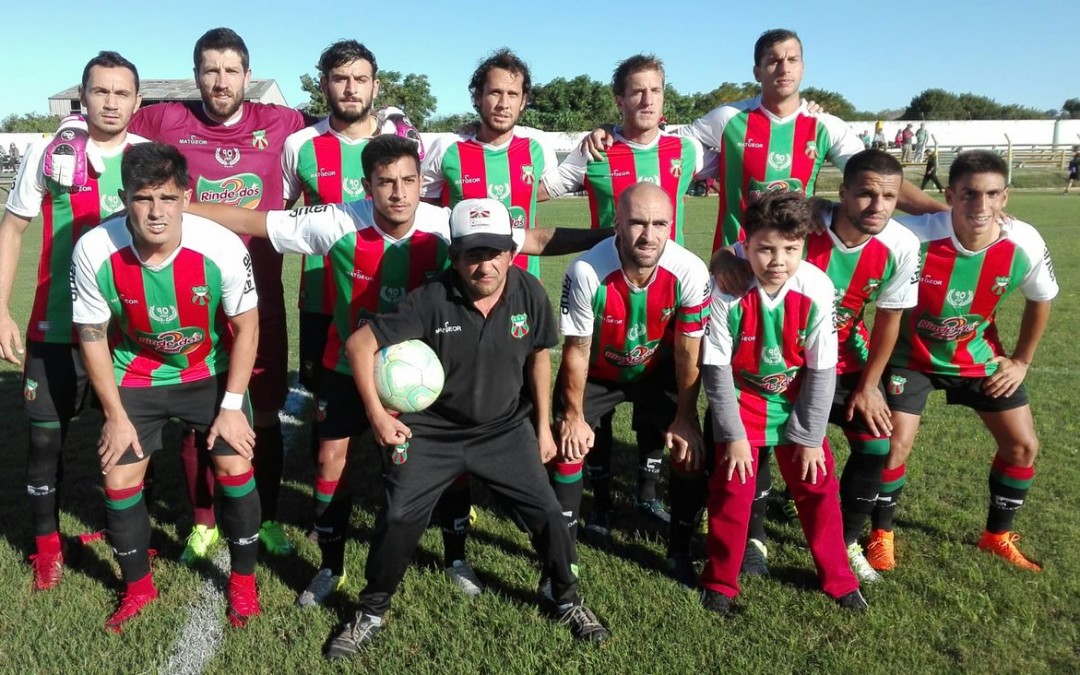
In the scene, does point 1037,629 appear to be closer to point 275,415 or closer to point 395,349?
point 395,349

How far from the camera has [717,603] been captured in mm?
3312

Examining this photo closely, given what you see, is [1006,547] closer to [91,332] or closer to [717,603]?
[717,603]

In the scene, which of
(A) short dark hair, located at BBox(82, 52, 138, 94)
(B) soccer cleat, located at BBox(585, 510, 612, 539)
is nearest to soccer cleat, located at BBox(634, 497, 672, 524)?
(B) soccer cleat, located at BBox(585, 510, 612, 539)

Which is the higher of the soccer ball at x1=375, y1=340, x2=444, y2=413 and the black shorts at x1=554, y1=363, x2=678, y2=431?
the soccer ball at x1=375, y1=340, x2=444, y2=413

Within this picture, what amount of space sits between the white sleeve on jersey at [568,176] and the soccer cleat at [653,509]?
67.7 inches

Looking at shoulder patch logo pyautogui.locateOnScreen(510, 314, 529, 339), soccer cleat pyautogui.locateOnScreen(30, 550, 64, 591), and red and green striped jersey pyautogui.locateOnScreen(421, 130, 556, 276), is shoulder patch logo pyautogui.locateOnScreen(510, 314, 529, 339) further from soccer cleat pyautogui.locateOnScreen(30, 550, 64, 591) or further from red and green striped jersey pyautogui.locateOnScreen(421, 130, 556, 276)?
soccer cleat pyautogui.locateOnScreen(30, 550, 64, 591)

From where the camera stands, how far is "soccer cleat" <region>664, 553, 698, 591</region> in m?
3.53

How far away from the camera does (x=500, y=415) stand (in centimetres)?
318

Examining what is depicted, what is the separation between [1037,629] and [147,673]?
334cm

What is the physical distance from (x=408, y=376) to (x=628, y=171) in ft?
5.87

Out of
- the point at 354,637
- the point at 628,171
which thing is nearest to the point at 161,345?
the point at 354,637

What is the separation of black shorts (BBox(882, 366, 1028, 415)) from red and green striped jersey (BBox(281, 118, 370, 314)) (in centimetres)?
270

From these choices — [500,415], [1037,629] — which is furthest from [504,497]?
[1037,629]

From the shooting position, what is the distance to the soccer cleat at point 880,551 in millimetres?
3701
